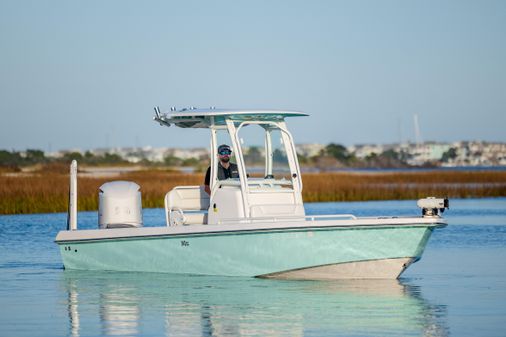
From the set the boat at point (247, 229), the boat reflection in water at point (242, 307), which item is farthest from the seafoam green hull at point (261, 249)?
the boat reflection in water at point (242, 307)

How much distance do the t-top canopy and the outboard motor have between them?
133 cm

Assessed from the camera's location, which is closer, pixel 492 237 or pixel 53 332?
pixel 53 332

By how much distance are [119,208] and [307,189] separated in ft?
82.5

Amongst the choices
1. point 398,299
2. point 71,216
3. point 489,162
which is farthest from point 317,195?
point 489,162

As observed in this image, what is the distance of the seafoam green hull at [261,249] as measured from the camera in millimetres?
15680

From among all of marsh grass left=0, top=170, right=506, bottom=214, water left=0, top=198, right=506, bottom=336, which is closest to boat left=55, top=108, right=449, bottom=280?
water left=0, top=198, right=506, bottom=336

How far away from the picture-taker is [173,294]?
1566 cm

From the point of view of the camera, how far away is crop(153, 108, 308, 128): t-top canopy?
16703mm

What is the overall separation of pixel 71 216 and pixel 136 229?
172cm

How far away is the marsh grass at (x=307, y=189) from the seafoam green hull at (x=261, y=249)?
17.0m

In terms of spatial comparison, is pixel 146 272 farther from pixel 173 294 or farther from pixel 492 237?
pixel 492 237

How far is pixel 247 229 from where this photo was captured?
1591cm

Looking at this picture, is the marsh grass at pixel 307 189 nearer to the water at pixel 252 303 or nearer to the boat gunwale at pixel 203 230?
the water at pixel 252 303

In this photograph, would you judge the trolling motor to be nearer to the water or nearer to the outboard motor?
the water
